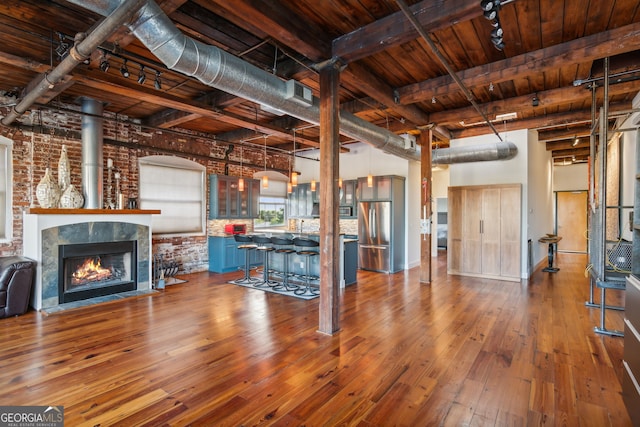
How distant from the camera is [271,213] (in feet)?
31.7

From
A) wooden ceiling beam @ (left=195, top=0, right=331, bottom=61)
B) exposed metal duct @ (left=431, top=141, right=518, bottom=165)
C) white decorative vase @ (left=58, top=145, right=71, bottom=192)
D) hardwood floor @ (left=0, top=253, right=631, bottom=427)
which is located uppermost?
wooden ceiling beam @ (left=195, top=0, right=331, bottom=61)

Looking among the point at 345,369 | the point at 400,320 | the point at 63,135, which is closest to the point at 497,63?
the point at 400,320

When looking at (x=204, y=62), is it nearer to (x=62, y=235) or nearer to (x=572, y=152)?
(x=62, y=235)

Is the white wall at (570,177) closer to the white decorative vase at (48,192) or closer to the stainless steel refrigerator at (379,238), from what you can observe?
the stainless steel refrigerator at (379,238)

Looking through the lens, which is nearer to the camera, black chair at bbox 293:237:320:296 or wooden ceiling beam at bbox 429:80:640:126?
wooden ceiling beam at bbox 429:80:640:126

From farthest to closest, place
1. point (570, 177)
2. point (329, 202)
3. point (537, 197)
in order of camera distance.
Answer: point (570, 177) < point (537, 197) < point (329, 202)

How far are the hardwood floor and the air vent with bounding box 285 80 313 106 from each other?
Answer: 278cm

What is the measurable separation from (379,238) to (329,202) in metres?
4.17

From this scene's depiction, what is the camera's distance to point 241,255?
791 centimetres

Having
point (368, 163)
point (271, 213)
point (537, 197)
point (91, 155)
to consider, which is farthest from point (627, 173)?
point (91, 155)

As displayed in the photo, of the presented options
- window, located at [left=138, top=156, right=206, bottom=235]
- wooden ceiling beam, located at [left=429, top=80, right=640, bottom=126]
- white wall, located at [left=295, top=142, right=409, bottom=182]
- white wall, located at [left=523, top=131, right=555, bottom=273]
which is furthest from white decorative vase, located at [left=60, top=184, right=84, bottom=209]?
white wall, located at [left=523, top=131, right=555, bottom=273]

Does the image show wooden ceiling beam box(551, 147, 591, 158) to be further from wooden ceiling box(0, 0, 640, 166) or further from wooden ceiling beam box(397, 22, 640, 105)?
wooden ceiling beam box(397, 22, 640, 105)

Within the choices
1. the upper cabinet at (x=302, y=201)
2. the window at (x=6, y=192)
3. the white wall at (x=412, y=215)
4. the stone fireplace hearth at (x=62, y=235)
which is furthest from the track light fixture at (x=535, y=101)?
the window at (x=6, y=192)

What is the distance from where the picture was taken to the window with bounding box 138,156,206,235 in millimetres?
6801
